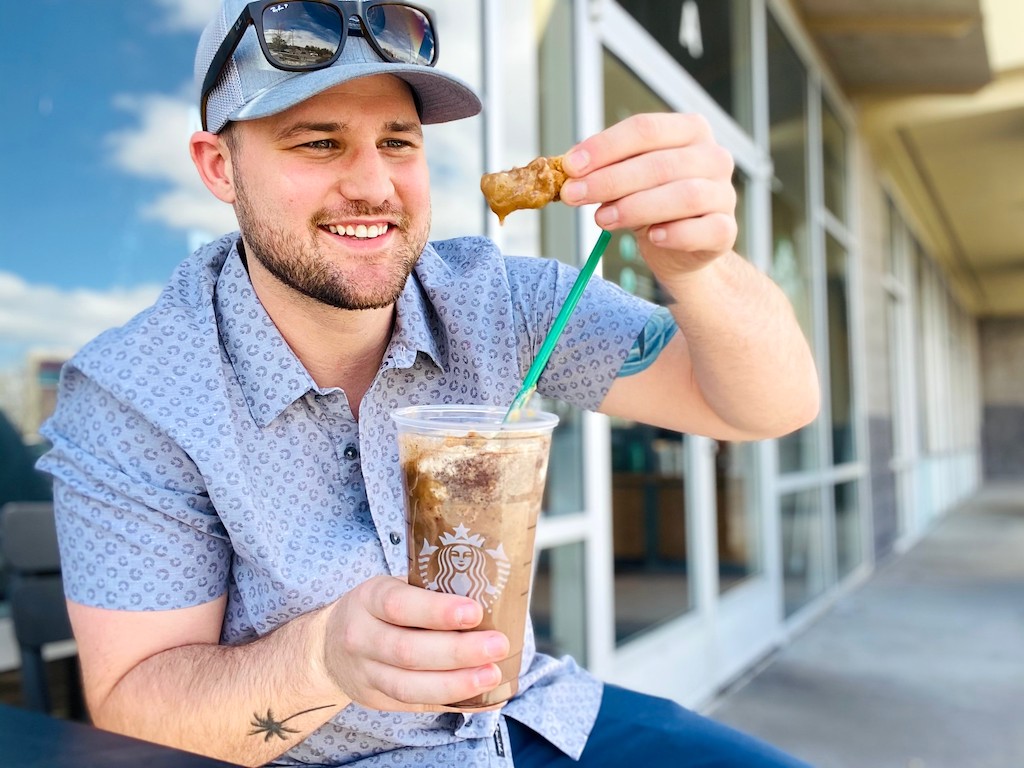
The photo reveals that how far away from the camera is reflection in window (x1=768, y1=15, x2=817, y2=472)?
5332mm

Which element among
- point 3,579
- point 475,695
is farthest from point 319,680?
point 3,579

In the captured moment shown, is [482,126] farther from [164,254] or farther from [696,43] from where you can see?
[696,43]

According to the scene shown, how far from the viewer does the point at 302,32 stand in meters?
1.17

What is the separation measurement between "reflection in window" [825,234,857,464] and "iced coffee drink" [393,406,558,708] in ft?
19.2

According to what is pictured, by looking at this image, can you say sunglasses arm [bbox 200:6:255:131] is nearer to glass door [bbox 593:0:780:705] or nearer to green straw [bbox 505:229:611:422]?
green straw [bbox 505:229:611:422]

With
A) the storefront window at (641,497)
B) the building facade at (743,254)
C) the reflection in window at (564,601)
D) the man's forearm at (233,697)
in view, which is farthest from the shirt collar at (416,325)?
the storefront window at (641,497)

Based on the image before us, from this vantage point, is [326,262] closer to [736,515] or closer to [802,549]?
[736,515]

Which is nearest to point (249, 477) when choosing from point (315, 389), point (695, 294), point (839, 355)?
point (315, 389)

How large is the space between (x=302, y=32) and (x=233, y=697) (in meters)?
0.82

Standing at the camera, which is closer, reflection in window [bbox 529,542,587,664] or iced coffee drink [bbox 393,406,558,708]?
iced coffee drink [bbox 393,406,558,708]

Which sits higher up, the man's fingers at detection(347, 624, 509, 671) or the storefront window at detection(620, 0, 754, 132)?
the storefront window at detection(620, 0, 754, 132)

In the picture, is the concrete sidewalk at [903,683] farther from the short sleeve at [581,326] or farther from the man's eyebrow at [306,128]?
the man's eyebrow at [306,128]

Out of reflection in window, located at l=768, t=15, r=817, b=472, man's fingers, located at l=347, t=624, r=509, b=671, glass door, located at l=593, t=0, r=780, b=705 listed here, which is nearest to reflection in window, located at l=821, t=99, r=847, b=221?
reflection in window, located at l=768, t=15, r=817, b=472

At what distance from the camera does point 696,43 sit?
14.1 ft
